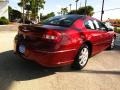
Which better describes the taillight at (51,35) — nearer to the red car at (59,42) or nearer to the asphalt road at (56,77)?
the red car at (59,42)

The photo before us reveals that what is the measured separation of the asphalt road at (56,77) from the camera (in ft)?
16.0

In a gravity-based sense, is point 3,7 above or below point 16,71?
above

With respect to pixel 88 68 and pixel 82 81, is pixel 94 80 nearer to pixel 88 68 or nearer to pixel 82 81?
pixel 82 81

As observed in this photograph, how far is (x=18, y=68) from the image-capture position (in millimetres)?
5988

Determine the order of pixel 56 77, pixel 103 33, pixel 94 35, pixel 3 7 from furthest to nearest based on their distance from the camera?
pixel 3 7
pixel 103 33
pixel 94 35
pixel 56 77

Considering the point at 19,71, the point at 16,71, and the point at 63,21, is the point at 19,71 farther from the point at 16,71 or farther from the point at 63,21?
the point at 63,21

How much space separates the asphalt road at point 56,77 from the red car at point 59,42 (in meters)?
0.33

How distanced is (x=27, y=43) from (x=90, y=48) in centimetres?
202

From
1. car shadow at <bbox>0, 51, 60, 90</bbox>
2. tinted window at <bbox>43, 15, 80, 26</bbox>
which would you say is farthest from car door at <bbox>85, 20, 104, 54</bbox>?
car shadow at <bbox>0, 51, 60, 90</bbox>

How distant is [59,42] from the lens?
5.29 metres

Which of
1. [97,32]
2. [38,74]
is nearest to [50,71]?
[38,74]

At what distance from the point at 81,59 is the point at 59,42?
1.14m

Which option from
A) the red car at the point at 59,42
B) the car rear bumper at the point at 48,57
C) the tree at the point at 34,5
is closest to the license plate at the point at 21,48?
the red car at the point at 59,42

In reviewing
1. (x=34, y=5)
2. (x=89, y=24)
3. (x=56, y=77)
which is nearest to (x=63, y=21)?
(x=89, y=24)
